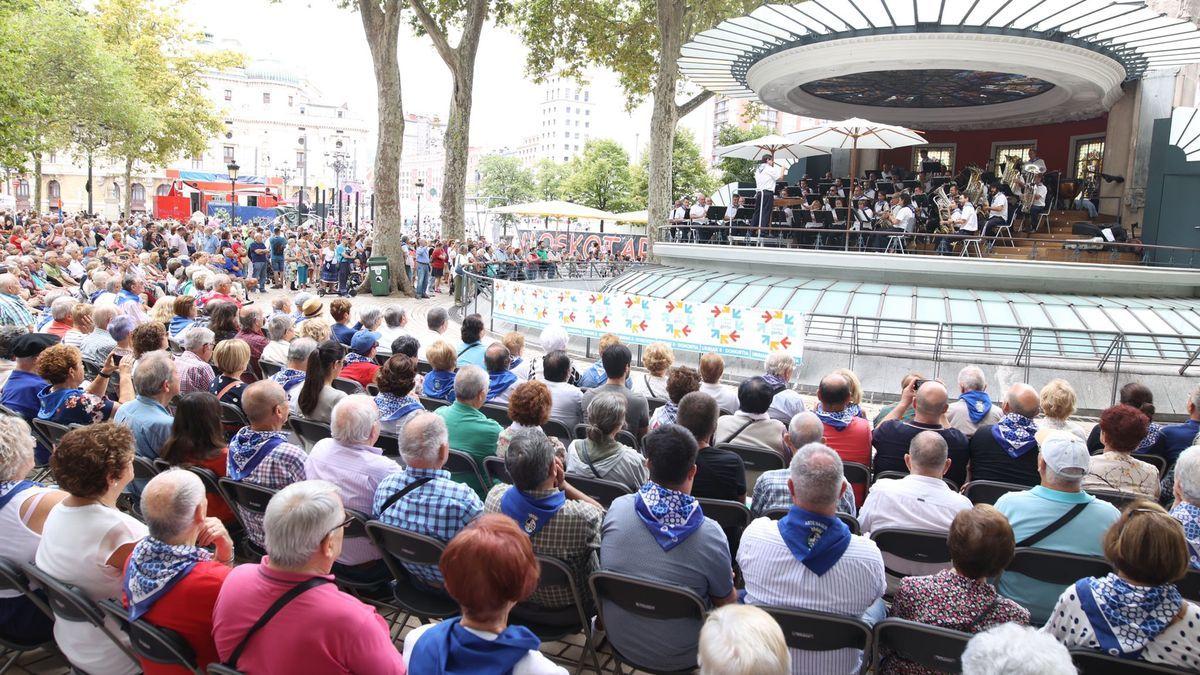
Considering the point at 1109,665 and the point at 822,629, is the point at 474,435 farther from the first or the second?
the point at 1109,665

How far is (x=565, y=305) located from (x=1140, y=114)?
16029 mm

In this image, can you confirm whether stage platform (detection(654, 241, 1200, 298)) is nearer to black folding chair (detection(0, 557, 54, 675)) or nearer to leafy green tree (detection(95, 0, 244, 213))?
black folding chair (detection(0, 557, 54, 675))

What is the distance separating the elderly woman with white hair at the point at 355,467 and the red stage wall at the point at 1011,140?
907 inches

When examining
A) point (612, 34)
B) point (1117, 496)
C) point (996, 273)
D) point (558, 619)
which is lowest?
point (558, 619)

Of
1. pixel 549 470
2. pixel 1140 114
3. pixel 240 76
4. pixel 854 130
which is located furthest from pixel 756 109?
pixel 240 76

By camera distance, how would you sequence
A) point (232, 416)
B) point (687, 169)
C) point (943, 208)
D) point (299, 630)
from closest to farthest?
point (299, 630) < point (232, 416) < point (943, 208) < point (687, 169)

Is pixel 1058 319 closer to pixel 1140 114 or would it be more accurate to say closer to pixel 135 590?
pixel 1140 114

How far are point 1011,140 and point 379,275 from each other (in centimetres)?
1943

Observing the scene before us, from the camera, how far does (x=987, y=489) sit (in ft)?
15.4

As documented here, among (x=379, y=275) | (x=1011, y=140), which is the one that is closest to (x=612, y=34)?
(x=379, y=275)

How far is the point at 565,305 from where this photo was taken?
13.5 metres

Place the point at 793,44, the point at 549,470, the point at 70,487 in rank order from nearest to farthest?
the point at 70,487, the point at 549,470, the point at 793,44

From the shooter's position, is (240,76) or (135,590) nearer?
(135,590)

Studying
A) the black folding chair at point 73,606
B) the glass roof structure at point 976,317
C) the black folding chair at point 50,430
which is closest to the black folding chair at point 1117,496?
the black folding chair at point 73,606
